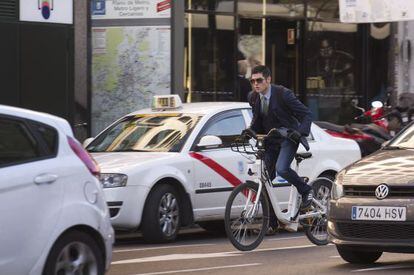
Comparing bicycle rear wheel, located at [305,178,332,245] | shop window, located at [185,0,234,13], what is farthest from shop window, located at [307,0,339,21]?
bicycle rear wheel, located at [305,178,332,245]

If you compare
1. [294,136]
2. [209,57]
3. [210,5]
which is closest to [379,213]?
[294,136]

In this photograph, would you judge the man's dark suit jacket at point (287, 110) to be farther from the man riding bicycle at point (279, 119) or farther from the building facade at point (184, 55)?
the building facade at point (184, 55)

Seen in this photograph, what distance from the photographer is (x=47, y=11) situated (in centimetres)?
1628

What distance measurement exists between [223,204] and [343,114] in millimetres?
11442

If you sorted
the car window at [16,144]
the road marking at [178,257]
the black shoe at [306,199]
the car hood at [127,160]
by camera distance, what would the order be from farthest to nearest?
the car hood at [127,160] < the black shoe at [306,199] < the road marking at [178,257] < the car window at [16,144]

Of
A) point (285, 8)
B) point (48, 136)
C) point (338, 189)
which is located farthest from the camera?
point (285, 8)

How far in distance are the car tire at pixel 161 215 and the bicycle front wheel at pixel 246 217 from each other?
1.35m

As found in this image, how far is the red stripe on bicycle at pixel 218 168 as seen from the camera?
11.9 metres

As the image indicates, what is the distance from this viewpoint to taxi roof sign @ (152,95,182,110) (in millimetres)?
12648

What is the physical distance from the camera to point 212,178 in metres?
11.9

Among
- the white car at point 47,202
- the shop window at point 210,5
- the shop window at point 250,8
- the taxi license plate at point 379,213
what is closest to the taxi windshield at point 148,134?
the taxi license plate at point 379,213

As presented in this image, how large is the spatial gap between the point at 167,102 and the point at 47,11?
4424mm

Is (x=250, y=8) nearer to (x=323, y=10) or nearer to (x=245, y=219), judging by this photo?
(x=323, y=10)

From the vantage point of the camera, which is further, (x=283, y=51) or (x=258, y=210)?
(x=283, y=51)
